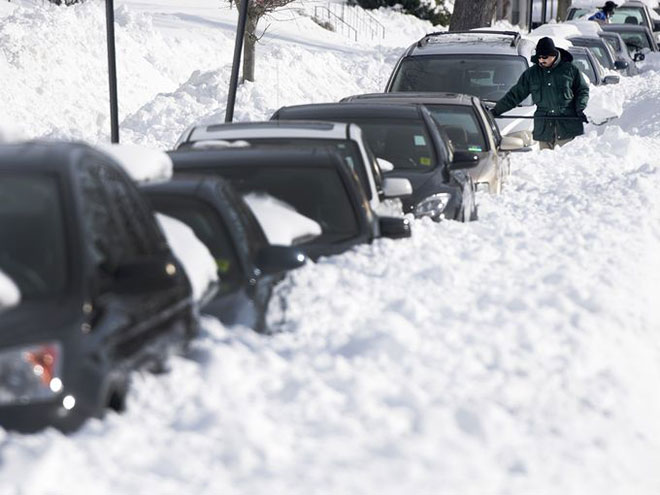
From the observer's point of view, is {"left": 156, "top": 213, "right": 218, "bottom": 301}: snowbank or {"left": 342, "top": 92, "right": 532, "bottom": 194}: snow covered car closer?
{"left": 156, "top": 213, "right": 218, "bottom": 301}: snowbank

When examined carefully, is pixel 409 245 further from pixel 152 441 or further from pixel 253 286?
pixel 152 441

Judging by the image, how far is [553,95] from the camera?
61.0ft

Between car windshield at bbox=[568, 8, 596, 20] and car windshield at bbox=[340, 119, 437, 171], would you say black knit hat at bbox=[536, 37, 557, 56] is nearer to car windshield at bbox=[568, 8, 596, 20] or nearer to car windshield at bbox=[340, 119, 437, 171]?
car windshield at bbox=[340, 119, 437, 171]

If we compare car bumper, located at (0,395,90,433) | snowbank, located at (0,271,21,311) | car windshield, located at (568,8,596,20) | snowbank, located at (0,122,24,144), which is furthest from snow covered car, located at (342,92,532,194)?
car windshield, located at (568,8,596,20)

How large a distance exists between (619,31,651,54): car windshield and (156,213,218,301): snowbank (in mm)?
37406

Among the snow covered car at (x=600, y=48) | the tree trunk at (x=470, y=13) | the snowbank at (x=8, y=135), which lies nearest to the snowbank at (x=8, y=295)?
the snowbank at (x=8, y=135)

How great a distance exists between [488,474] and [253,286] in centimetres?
225

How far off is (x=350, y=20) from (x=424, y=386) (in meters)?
48.2

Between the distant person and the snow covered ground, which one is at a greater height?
the snow covered ground

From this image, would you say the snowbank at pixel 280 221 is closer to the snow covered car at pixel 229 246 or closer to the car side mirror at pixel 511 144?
the snow covered car at pixel 229 246

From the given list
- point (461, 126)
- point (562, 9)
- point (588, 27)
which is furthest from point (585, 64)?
point (562, 9)

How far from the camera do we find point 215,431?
5344 mm

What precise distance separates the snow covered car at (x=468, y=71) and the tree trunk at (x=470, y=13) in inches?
586

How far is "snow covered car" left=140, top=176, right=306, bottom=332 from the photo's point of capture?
7055 millimetres
